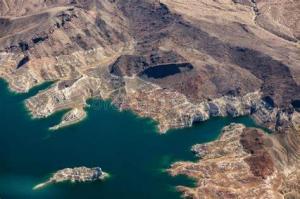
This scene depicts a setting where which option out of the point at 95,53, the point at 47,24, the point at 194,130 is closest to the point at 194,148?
the point at 194,130

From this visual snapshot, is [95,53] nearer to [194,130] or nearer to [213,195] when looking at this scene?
[194,130]

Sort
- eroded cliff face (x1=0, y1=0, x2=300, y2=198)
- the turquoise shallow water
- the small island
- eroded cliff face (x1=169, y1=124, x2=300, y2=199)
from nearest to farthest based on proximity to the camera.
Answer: eroded cliff face (x1=169, y1=124, x2=300, y2=199) → the turquoise shallow water → the small island → eroded cliff face (x1=0, y1=0, x2=300, y2=198)

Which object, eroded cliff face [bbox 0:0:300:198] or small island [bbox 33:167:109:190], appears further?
eroded cliff face [bbox 0:0:300:198]

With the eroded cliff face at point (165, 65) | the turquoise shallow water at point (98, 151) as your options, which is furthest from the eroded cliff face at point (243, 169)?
the turquoise shallow water at point (98, 151)

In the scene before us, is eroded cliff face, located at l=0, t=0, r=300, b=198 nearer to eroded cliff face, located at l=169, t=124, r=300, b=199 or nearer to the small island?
eroded cliff face, located at l=169, t=124, r=300, b=199

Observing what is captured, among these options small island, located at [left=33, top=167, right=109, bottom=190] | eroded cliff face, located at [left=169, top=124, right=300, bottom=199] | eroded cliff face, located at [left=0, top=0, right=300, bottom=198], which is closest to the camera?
eroded cliff face, located at [left=169, top=124, right=300, bottom=199]

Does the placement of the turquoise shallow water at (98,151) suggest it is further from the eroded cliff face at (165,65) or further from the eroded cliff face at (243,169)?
the eroded cliff face at (165,65)

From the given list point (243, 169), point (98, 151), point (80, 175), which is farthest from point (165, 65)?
point (80, 175)

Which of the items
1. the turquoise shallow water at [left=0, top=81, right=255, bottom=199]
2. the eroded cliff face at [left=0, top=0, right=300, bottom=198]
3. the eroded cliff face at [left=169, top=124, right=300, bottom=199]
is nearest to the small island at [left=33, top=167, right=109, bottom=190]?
the turquoise shallow water at [left=0, top=81, right=255, bottom=199]
